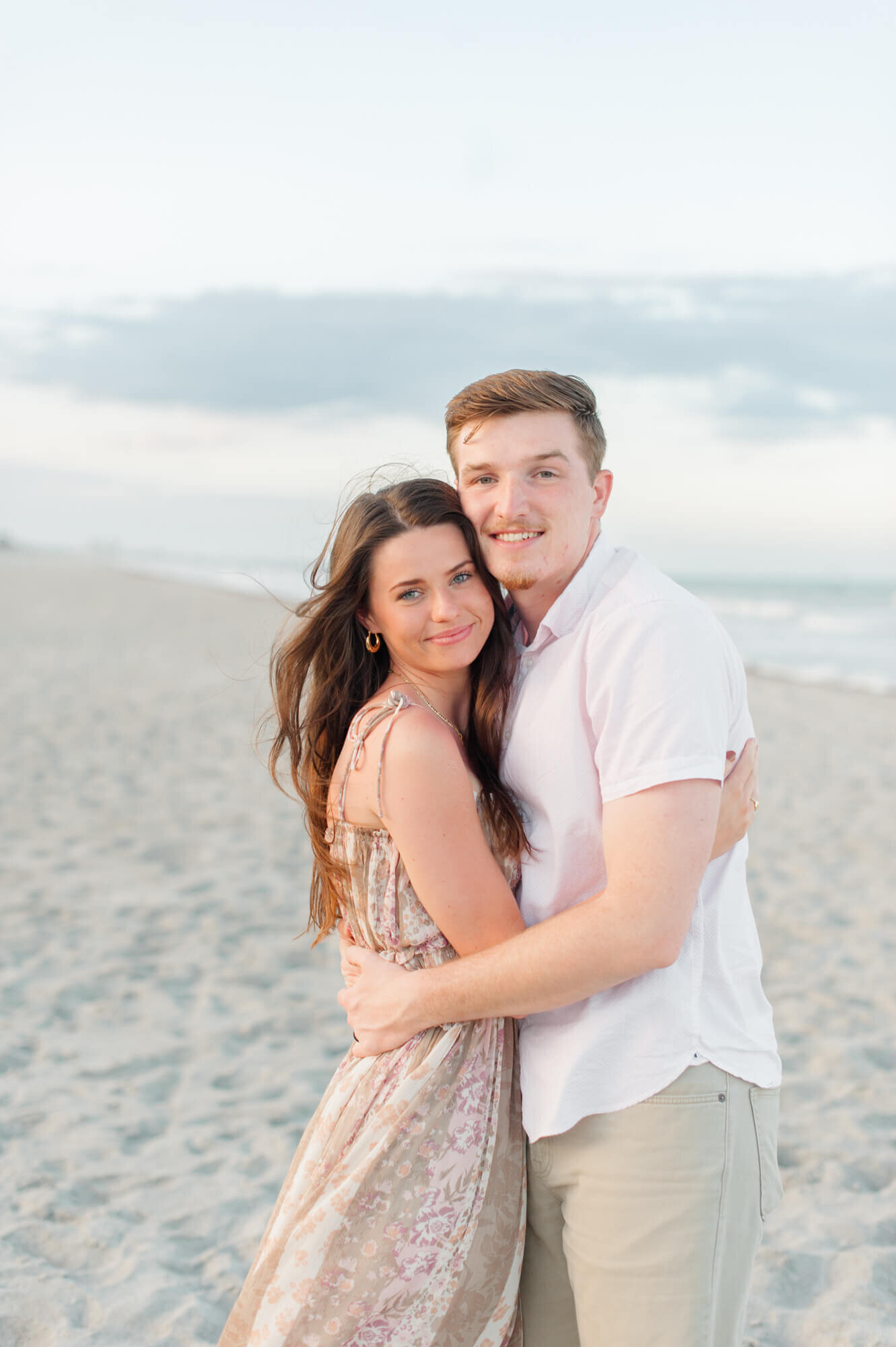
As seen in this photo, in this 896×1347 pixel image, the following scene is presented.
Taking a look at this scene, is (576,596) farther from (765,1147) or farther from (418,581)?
(765,1147)

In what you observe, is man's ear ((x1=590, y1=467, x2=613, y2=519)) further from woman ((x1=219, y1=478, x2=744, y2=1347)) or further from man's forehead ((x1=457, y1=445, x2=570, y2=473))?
woman ((x1=219, y1=478, x2=744, y2=1347))

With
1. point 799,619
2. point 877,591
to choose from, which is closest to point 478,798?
point 799,619

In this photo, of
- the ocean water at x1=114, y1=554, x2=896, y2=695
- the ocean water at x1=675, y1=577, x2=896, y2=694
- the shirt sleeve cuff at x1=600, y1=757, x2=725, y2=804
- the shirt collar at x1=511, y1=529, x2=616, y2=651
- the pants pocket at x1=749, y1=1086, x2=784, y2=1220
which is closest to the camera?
the shirt sleeve cuff at x1=600, y1=757, x2=725, y2=804

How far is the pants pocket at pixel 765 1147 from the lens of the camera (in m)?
1.86

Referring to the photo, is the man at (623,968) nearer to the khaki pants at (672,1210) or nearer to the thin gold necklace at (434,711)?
the khaki pants at (672,1210)

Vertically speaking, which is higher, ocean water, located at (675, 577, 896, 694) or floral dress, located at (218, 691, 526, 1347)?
floral dress, located at (218, 691, 526, 1347)

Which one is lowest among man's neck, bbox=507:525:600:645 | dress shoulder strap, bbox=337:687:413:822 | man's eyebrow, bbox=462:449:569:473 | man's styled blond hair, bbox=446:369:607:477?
dress shoulder strap, bbox=337:687:413:822

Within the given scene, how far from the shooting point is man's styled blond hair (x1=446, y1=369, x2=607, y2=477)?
6.66 feet

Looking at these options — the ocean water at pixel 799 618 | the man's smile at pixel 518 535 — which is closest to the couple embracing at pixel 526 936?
the man's smile at pixel 518 535

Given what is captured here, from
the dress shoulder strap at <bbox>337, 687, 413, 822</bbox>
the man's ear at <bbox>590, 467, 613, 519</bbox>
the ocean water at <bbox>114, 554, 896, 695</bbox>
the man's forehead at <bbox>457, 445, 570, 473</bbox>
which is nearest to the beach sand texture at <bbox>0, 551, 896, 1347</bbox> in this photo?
the dress shoulder strap at <bbox>337, 687, 413, 822</bbox>

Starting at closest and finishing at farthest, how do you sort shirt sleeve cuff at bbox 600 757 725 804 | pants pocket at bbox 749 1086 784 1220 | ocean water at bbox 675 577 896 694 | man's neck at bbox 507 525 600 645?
shirt sleeve cuff at bbox 600 757 725 804
pants pocket at bbox 749 1086 784 1220
man's neck at bbox 507 525 600 645
ocean water at bbox 675 577 896 694

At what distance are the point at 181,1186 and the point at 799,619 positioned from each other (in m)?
34.4

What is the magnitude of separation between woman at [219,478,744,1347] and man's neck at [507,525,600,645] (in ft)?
0.17

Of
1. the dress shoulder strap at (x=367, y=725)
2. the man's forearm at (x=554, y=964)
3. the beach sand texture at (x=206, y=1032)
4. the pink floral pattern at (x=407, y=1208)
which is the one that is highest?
the dress shoulder strap at (x=367, y=725)
